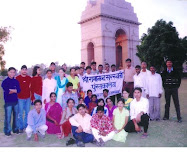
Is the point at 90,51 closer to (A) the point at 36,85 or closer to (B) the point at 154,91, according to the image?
(B) the point at 154,91

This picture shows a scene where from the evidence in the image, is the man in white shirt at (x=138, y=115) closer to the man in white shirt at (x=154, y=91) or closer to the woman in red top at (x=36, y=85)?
the man in white shirt at (x=154, y=91)

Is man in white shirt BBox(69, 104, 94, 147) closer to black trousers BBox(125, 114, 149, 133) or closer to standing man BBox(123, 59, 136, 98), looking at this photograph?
black trousers BBox(125, 114, 149, 133)

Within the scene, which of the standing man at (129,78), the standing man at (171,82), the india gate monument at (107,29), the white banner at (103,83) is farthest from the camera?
the india gate monument at (107,29)

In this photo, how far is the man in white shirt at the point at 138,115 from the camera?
4680mm

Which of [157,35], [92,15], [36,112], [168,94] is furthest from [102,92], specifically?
[157,35]

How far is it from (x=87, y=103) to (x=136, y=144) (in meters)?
2.20

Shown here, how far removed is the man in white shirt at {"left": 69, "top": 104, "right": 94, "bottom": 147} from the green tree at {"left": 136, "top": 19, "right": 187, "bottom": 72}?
20264 mm

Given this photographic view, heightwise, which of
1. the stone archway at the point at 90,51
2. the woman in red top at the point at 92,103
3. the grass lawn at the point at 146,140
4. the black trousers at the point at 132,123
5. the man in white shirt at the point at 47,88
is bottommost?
the grass lawn at the point at 146,140

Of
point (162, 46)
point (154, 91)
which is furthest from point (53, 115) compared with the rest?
point (162, 46)

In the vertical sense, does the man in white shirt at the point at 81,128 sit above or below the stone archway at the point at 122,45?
below

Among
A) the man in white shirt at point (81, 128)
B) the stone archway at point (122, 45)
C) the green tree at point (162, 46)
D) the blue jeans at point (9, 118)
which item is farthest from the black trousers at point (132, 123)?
the stone archway at point (122, 45)

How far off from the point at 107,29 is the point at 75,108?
18723 mm

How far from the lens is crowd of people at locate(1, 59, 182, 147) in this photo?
4.40 metres

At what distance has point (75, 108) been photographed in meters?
5.09
